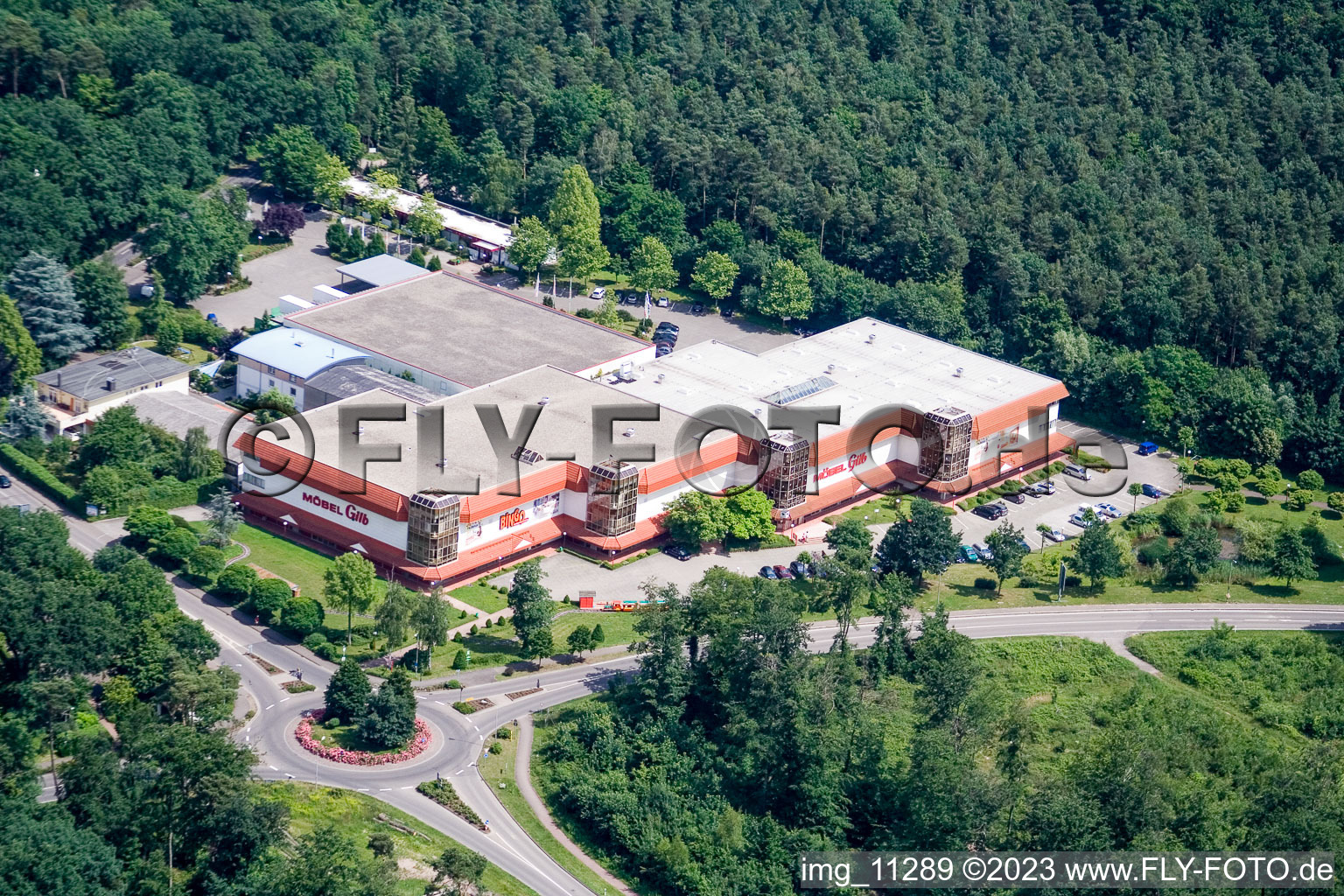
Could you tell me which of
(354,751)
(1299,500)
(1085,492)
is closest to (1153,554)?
(1085,492)

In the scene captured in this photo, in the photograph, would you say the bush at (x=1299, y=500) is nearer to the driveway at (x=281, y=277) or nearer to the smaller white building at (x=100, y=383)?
the driveway at (x=281, y=277)

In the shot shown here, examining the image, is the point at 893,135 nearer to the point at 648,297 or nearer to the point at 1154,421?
the point at 648,297

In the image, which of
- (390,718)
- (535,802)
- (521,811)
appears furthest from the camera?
(390,718)

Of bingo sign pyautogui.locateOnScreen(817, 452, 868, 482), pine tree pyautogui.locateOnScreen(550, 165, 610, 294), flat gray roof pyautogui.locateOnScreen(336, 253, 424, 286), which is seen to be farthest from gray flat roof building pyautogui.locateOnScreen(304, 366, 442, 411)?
pine tree pyautogui.locateOnScreen(550, 165, 610, 294)

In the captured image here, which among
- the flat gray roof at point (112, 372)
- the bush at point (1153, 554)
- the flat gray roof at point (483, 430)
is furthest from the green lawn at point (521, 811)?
the bush at point (1153, 554)

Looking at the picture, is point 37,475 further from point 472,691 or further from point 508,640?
point 472,691

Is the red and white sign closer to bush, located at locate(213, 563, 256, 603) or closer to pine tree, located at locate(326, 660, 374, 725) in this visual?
bush, located at locate(213, 563, 256, 603)
